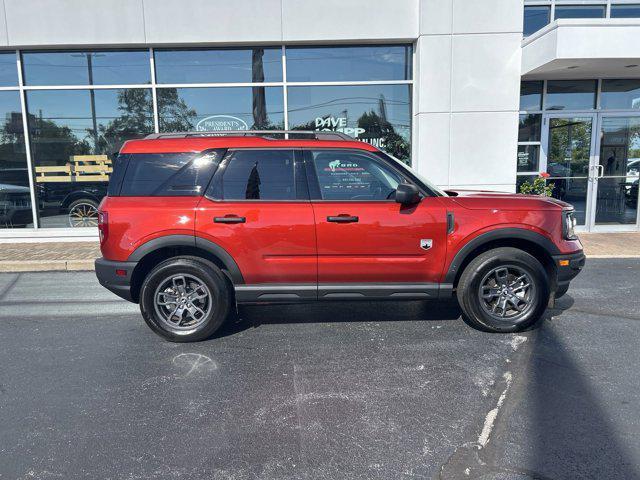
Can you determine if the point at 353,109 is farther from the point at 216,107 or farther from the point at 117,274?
the point at 117,274

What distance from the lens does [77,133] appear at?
970cm

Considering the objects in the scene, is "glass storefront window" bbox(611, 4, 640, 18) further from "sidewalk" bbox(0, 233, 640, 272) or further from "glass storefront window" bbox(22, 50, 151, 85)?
"glass storefront window" bbox(22, 50, 151, 85)

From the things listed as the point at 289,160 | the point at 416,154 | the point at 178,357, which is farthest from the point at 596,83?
the point at 178,357

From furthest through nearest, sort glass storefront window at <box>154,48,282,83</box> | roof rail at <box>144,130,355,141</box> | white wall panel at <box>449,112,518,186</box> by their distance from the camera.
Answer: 1. glass storefront window at <box>154,48,282,83</box>
2. white wall panel at <box>449,112,518,186</box>
3. roof rail at <box>144,130,355,141</box>

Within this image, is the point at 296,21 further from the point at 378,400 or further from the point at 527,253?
the point at 378,400

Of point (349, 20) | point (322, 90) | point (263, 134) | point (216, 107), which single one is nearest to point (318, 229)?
point (263, 134)

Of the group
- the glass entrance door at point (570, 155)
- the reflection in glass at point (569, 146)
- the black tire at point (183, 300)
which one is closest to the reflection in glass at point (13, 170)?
the black tire at point (183, 300)

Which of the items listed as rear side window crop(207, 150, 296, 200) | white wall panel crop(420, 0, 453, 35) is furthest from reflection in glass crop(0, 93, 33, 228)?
white wall panel crop(420, 0, 453, 35)

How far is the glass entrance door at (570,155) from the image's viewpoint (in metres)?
10.0

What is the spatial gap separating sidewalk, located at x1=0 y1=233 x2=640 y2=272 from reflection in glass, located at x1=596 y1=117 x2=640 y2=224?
0.63m

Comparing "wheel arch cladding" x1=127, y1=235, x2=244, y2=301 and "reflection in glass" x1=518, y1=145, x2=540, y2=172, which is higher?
"reflection in glass" x1=518, y1=145, x2=540, y2=172

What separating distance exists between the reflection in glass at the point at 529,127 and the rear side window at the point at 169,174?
26.1 ft

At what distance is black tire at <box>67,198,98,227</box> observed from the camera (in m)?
9.84

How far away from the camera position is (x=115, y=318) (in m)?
5.34
